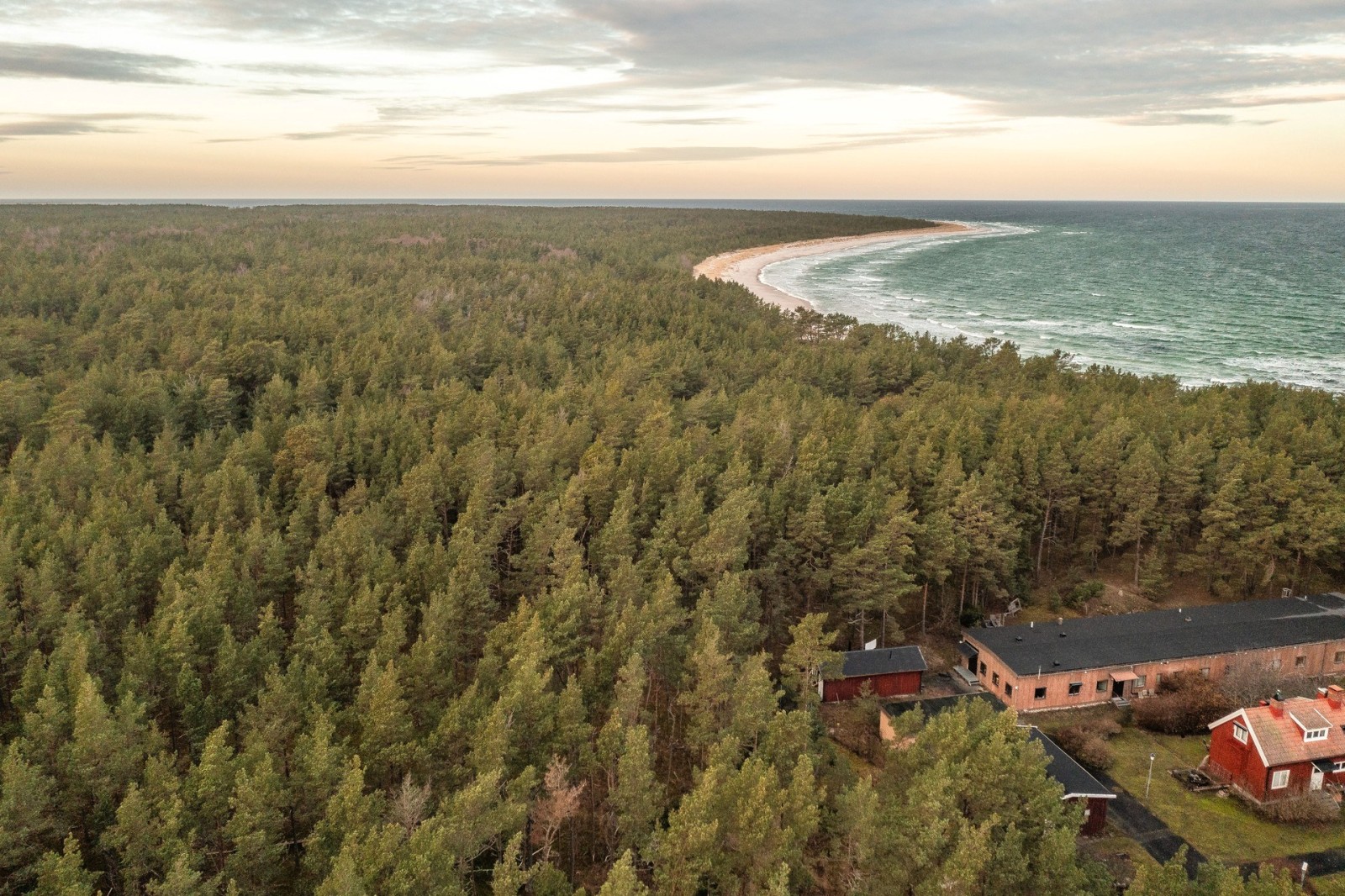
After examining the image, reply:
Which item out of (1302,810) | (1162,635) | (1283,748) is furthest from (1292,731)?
(1162,635)

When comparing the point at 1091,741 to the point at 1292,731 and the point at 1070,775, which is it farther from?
the point at 1292,731

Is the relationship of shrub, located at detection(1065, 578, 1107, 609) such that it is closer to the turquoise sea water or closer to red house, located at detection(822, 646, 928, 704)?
red house, located at detection(822, 646, 928, 704)

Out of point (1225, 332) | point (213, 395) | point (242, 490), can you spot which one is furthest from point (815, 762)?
point (1225, 332)

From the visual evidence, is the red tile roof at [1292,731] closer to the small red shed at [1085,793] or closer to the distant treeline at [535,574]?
the small red shed at [1085,793]

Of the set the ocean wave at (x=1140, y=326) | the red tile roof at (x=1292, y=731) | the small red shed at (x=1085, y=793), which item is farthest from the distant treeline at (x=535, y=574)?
the ocean wave at (x=1140, y=326)

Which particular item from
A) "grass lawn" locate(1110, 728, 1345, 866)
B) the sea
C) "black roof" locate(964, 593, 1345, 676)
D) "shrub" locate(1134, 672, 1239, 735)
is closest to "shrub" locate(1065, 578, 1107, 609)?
"black roof" locate(964, 593, 1345, 676)

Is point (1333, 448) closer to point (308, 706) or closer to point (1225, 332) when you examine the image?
point (308, 706)
